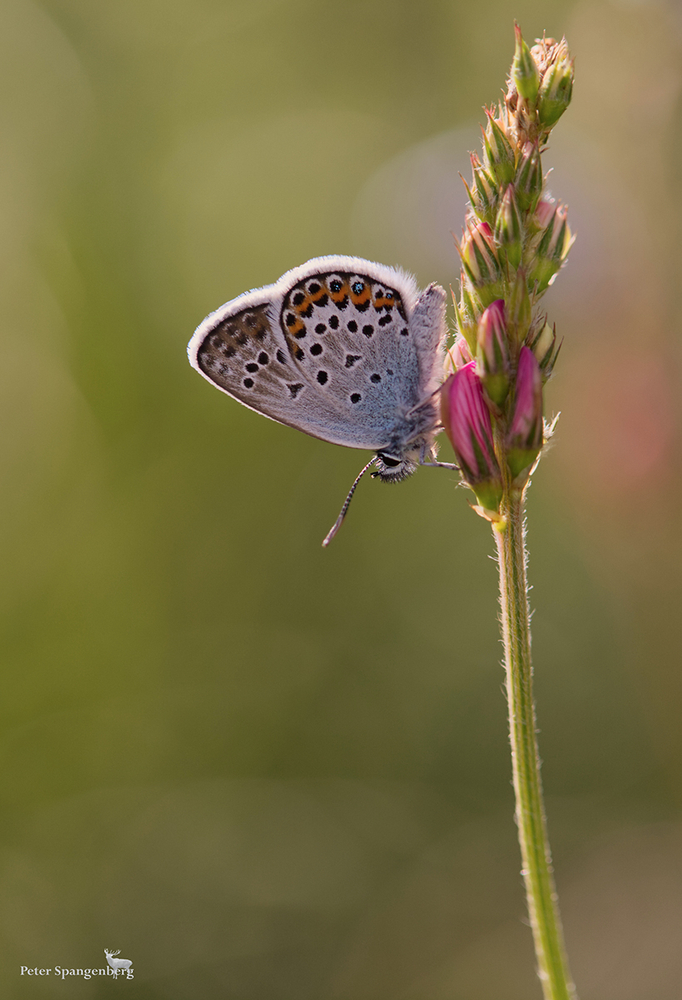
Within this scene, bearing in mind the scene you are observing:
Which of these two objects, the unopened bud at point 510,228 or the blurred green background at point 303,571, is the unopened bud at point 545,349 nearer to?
the unopened bud at point 510,228

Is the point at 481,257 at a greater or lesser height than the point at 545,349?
greater

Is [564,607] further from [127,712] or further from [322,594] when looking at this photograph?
[127,712]

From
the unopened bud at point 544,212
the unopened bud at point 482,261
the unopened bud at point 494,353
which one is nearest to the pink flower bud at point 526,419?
the unopened bud at point 494,353

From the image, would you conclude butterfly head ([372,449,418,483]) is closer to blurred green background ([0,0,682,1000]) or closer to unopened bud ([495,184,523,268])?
unopened bud ([495,184,523,268])

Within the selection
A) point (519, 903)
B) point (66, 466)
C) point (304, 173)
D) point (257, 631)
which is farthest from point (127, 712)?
point (304, 173)

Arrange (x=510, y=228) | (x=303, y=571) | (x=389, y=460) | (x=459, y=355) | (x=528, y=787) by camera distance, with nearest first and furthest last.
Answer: (x=528, y=787), (x=510, y=228), (x=459, y=355), (x=389, y=460), (x=303, y=571)

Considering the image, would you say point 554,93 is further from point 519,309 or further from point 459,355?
point 459,355

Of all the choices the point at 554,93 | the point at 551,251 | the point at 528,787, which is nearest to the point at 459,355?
the point at 551,251
